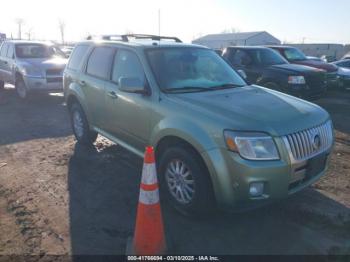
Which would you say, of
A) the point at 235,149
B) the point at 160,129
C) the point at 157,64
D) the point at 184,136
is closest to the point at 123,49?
the point at 157,64

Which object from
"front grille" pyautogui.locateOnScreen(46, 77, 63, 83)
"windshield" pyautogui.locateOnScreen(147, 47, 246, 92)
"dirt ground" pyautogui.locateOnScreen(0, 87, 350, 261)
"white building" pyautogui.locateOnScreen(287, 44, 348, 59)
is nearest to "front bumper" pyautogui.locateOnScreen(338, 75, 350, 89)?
"dirt ground" pyautogui.locateOnScreen(0, 87, 350, 261)

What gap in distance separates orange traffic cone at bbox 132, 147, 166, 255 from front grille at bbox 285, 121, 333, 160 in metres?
1.35

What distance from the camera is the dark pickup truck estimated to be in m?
9.42

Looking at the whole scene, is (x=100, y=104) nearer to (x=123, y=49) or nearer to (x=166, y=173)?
(x=123, y=49)

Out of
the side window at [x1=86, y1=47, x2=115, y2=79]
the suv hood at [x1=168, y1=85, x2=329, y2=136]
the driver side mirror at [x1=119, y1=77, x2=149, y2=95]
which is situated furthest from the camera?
the side window at [x1=86, y1=47, x2=115, y2=79]

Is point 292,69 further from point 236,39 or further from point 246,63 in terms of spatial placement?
point 236,39

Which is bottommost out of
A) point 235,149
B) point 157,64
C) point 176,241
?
point 176,241

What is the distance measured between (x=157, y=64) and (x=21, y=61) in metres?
8.54

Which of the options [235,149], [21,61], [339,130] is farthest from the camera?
[21,61]

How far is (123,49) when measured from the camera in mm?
4988

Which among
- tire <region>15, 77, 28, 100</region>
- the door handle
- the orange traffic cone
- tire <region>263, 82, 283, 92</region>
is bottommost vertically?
the orange traffic cone

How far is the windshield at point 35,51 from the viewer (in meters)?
11.9

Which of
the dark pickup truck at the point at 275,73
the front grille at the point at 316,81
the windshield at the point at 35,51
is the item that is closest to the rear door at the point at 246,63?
the dark pickup truck at the point at 275,73

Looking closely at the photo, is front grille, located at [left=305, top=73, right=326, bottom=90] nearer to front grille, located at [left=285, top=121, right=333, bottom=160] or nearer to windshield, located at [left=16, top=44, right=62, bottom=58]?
front grille, located at [left=285, top=121, right=333, bottom=160]
